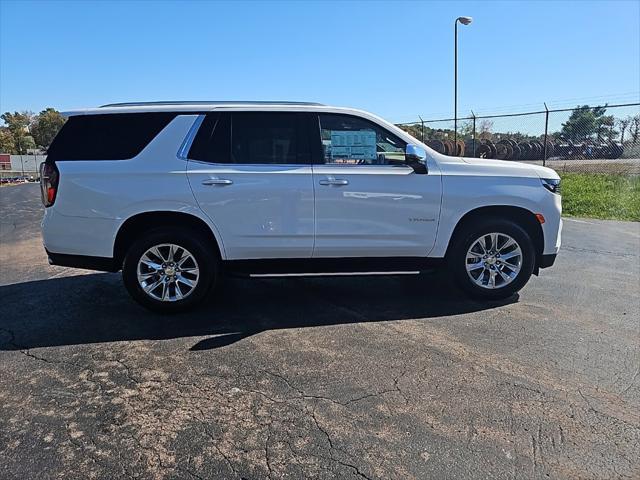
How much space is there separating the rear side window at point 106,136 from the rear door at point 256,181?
459 millimetres

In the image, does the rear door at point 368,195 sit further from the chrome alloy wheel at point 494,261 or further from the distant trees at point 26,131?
the distant trees at point 26,131

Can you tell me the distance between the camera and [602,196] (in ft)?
44.8

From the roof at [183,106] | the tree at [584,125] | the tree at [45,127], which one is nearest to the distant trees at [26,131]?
the tree at [45,127]

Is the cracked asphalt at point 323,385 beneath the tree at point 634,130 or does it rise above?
beneath

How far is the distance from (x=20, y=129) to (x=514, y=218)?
254 ft

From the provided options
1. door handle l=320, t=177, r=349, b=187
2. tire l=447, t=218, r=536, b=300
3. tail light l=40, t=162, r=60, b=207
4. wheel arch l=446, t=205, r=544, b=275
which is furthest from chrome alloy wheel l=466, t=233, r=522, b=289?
tail light l=40, t=162, r=60, b=207

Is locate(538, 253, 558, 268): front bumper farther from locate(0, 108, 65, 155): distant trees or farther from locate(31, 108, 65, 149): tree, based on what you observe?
locate(31, 108, 65, 149): tree

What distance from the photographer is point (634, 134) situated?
18.2 m

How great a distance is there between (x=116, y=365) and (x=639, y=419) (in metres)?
3.51

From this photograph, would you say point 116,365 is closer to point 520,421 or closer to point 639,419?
point 520,421

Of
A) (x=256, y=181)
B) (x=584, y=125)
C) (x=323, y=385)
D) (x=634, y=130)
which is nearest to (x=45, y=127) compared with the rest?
(x=584, y=125)

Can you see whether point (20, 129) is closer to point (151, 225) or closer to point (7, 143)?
point (7, 143)

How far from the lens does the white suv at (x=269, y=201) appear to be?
4.75m

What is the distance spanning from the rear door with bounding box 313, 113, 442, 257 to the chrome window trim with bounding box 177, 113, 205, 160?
1.15 meters
